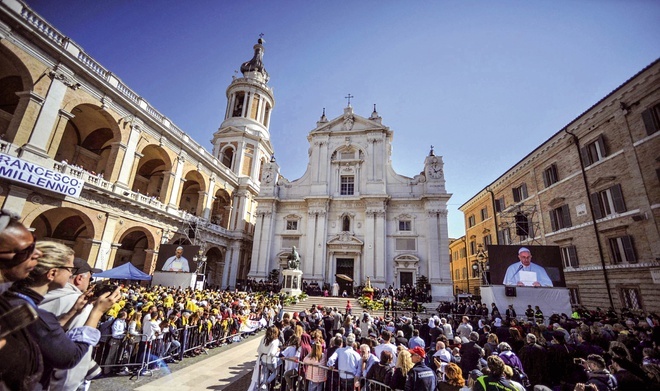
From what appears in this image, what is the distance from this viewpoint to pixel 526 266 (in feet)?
51.3

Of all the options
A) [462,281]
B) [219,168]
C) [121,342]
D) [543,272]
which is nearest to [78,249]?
[219,168]

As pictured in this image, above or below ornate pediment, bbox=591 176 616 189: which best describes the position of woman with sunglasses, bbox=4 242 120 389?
below

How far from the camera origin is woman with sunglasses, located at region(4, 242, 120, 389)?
1862mm

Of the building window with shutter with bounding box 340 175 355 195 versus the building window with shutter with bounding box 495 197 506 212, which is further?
the building window with shutter with bounding box 340 175 355 195

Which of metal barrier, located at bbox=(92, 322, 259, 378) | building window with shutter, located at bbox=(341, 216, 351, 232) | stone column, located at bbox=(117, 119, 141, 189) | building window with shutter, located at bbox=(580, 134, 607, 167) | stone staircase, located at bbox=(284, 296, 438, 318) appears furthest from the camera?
building window with shutter, located at bbox=(341, 216, 351, 232)

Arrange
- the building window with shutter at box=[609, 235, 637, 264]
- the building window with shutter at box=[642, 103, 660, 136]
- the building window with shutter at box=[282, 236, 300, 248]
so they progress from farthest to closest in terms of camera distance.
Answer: the building window with shutter at box=[282, 236, 300, 248], the building window with shutter at box=[609, 235, 637, 264], the building window with shutter at box=[642, 103, 660, 136]

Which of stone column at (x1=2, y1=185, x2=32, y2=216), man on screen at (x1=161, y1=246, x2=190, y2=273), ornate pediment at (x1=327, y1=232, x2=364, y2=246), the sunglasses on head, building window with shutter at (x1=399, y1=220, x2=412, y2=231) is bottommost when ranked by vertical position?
the sunglasses on head

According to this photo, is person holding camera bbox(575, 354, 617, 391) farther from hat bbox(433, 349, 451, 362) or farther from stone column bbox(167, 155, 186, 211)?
stone column bbox(167, 155, 186, 211)

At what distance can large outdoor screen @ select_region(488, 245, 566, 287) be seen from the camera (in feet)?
50.1

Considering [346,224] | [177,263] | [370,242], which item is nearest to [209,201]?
[177,263]

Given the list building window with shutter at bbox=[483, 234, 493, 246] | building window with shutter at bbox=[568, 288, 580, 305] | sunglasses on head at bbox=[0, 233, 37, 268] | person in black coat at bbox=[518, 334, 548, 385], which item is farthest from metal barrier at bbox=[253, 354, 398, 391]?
building window with shutter at bbox=[483, 234, 493, 246]

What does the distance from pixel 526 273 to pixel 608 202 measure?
676 centimetres

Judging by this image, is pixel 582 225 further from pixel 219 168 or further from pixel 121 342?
pixel 219 168

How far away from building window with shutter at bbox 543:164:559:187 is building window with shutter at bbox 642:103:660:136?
6.76 m
